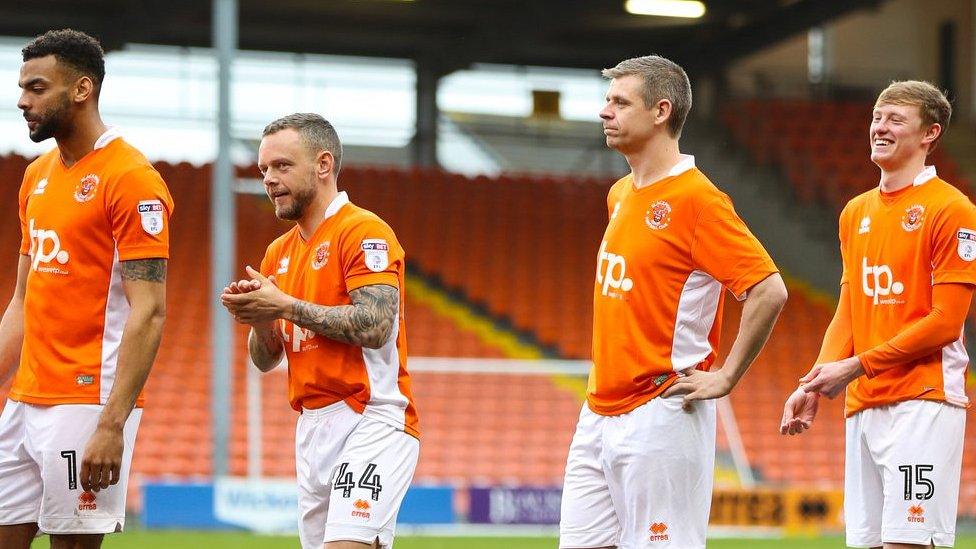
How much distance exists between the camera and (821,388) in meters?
4.43

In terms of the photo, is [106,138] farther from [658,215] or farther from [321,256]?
[658,215]

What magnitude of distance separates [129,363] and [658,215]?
1.66m

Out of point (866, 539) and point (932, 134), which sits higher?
point (932, 134)

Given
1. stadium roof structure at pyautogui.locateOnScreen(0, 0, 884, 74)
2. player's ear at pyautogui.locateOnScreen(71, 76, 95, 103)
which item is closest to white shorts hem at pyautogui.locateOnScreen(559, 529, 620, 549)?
player's ear at pyautogui.locateOnScreen(71, 76, 95, 103)

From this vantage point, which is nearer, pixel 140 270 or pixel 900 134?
pixel 140 270

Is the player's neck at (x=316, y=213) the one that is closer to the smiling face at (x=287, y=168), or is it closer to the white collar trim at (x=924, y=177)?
the smiling face at (x=287, y=168)

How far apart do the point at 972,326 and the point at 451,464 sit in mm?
7035

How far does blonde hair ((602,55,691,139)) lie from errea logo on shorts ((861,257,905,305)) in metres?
0.86

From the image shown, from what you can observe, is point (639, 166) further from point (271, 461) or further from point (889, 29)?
point (889, 29)

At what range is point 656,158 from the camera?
4.20 m

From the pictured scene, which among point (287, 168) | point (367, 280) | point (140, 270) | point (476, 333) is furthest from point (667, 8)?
point (140, 270)

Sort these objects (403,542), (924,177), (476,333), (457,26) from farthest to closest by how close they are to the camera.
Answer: (457,26), (476,333), (403,542), (924,177)

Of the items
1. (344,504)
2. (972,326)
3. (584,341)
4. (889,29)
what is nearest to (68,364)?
(344,504)

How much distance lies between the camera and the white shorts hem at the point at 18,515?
393 cm
